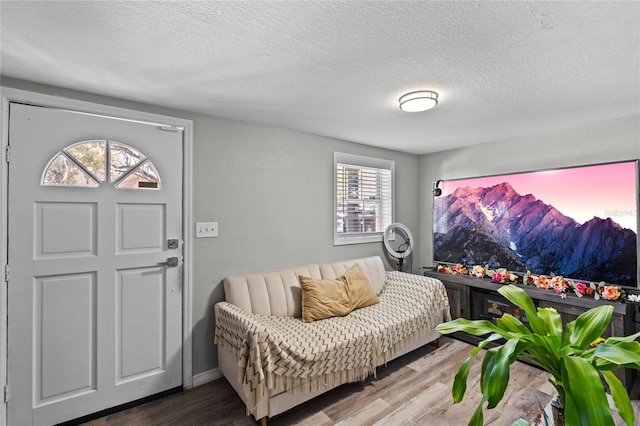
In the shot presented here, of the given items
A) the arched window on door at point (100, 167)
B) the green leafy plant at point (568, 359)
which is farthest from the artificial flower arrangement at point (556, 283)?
the arched window on door at point (100, 167)

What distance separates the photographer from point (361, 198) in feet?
11.9

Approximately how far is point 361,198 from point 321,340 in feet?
6.45

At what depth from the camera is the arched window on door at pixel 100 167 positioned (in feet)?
6.30

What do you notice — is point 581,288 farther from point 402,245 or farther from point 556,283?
point 402,245

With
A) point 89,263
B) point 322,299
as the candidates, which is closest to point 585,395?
point 322,299

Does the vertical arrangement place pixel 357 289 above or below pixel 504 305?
above

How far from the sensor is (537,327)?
1067mm

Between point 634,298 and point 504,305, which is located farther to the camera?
point 504,305

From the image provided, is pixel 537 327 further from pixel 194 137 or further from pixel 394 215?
pixel 394 215

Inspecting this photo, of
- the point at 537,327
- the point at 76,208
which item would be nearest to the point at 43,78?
the point at 76,208

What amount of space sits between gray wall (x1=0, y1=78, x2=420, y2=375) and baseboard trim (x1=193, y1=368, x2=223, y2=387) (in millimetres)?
37

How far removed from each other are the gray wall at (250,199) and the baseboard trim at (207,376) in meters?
0.04

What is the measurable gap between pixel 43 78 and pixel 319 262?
2.61 m

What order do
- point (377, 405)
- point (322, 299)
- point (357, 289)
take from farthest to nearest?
1. point (357, 289)
2. point (322, 299)
3. point (377, 405)
